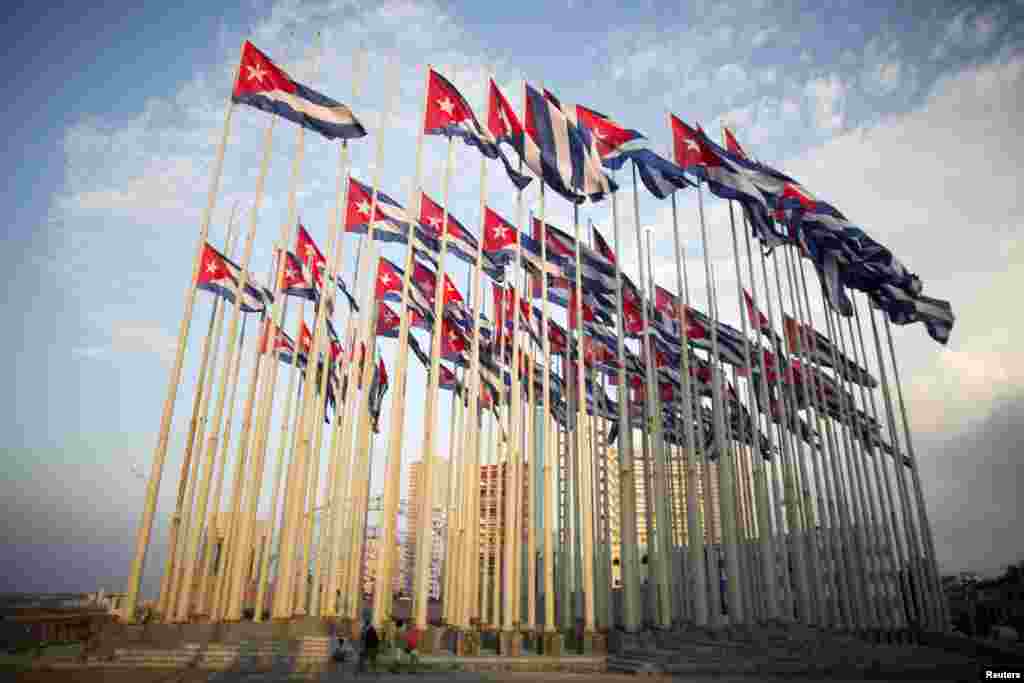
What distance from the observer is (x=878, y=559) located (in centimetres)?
3072

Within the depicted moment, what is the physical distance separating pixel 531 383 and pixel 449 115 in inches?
365

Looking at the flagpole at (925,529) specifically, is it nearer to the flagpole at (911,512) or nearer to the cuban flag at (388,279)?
the flagpole at (911,512)

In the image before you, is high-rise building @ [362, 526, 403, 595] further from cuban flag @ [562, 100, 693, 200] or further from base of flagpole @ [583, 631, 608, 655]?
cuban flag @ [562, 100, 693, 200]

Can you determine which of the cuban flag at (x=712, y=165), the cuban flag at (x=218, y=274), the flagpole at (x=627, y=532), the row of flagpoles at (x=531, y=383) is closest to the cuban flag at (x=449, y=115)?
the row of flagpoles at (x=531, y=383)

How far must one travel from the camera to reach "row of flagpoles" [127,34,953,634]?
1938cm

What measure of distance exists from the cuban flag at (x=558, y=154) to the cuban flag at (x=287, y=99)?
18.2ft

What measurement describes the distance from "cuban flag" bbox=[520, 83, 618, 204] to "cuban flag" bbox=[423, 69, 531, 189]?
1.67 metres

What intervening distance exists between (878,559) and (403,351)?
2529cm

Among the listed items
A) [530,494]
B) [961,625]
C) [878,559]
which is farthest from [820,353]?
[961,625]

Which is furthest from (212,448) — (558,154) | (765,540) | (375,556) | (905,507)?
(375,556)

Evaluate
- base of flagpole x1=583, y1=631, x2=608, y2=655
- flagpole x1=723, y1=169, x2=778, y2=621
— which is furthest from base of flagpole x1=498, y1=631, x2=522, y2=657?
flagpole x1=723, y1=169, x2=778, y2=621

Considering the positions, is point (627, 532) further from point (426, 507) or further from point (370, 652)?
point (370, 652)

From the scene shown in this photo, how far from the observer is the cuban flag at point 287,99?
1958 centimetres

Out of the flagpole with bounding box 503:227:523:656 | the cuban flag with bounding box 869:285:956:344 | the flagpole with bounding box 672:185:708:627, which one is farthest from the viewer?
the cuban flag with bounding box 869:285:956:344
